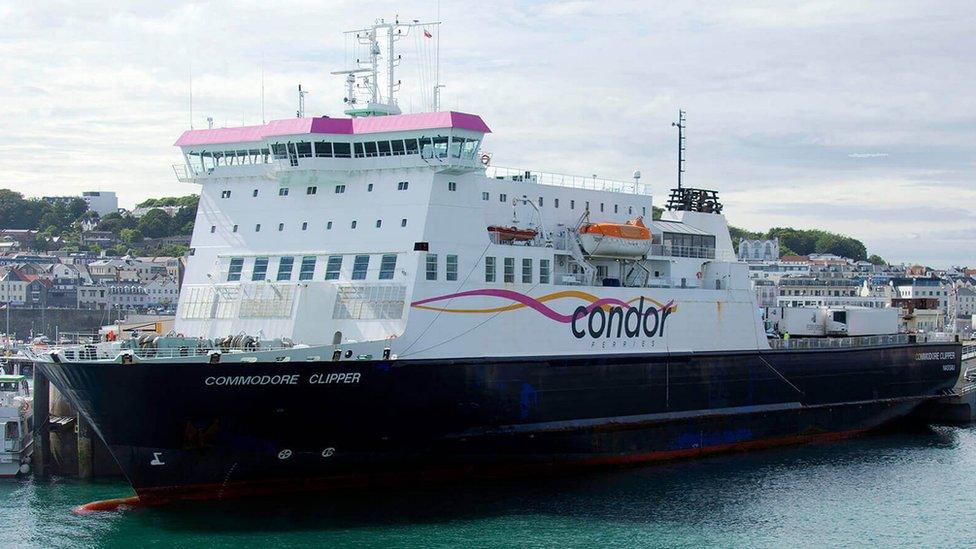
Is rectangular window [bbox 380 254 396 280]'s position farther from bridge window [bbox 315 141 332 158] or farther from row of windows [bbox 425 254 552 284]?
bridge window [bbox 315 141 332 158]

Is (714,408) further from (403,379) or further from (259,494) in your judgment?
(259,494)

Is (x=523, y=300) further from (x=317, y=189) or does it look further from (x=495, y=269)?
(x=317, y=189)

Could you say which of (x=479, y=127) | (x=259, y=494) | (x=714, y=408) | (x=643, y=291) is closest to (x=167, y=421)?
(x=259, y=494)

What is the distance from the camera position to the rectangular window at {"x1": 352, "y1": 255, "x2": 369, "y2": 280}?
2720 centimetres

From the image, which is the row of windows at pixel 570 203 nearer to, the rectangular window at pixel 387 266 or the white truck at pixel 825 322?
the rectangular window at pixel 387 266

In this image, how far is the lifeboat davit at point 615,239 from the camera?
101 ft

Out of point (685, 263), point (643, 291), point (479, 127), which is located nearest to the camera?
point (479, 127)

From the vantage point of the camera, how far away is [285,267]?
1111 inches

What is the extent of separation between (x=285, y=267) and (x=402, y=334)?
158 inches

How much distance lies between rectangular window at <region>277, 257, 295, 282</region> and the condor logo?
6.93 m

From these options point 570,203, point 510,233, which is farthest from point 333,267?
point 570,203

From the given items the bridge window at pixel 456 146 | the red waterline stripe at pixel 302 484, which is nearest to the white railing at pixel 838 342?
the red waterline stripe at pixel 302 484

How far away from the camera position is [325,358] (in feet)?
81.8

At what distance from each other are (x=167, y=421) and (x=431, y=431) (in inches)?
223
